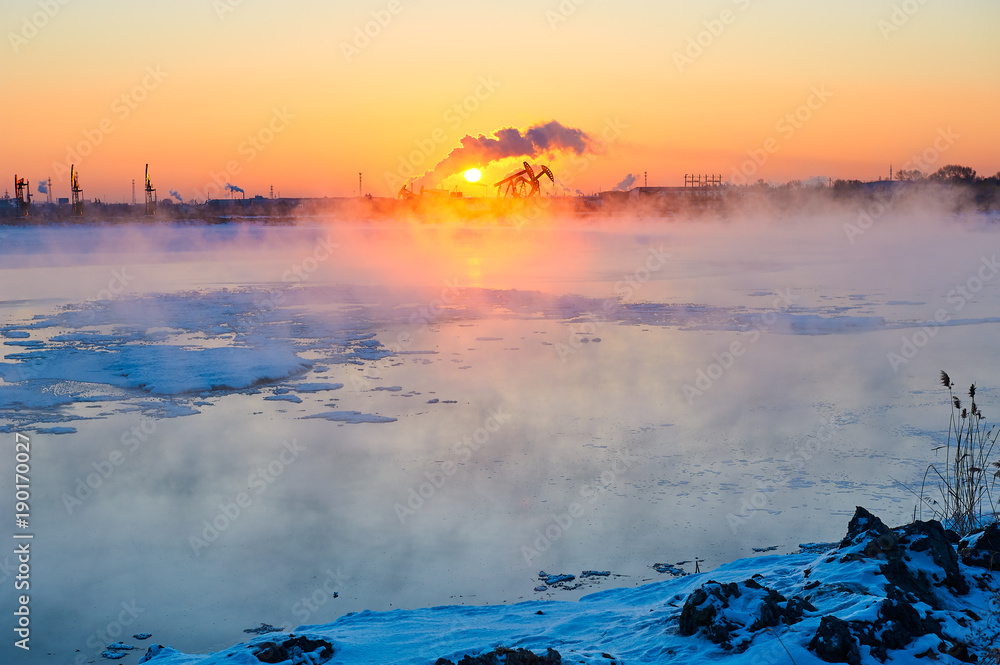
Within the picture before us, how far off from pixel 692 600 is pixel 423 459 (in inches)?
141

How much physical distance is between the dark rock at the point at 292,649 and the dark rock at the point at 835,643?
6.28 feet

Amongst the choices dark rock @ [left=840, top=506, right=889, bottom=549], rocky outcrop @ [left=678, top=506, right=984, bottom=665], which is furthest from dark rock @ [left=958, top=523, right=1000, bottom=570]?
dark rock @ [left=840, top=506, right=889, bottom=549]

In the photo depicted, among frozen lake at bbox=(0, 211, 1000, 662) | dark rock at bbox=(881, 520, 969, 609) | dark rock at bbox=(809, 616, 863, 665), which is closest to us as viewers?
dark rock at bbox=(809, 616, 863, 665)

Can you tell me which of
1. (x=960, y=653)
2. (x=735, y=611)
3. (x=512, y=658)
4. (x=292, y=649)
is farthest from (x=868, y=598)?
(x=292, y=649)

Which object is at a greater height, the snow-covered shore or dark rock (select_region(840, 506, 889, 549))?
dark rock (select_region(840, 506, 889, 549))

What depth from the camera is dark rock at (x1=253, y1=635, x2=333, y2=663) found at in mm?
3500

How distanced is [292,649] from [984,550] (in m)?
3.09

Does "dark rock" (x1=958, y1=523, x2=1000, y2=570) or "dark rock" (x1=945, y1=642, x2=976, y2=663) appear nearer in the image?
"dark rock" (x1=945, y1=642, x2=976, y2=663)

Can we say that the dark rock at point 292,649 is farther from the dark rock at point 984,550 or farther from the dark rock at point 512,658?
the dark rock at point 984,550

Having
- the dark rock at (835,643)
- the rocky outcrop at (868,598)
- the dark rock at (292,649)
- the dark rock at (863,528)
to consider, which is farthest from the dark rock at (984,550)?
→ the dark rock at (292,649)

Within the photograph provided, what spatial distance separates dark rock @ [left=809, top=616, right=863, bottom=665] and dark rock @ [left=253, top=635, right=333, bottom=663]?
1.91m

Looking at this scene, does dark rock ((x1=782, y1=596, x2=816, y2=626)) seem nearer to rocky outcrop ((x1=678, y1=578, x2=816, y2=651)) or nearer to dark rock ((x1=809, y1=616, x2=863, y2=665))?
rocky outcrop ((x1=678, y1=578, x2=816, y2=651))

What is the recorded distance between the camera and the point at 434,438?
7.70 metres

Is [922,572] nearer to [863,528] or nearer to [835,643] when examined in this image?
[863,528]
